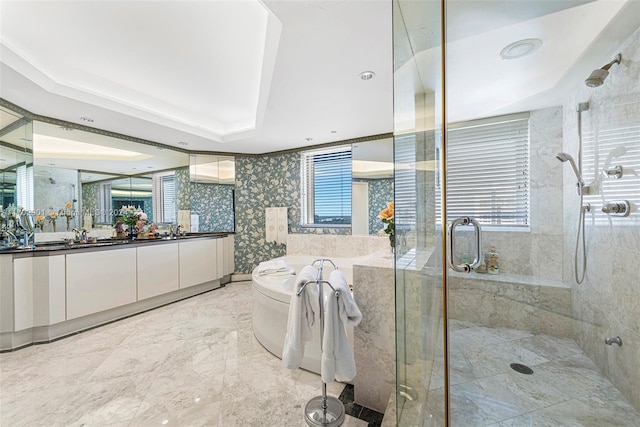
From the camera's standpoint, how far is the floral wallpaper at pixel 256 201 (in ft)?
14.5

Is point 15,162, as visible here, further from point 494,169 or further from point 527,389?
point 527,389

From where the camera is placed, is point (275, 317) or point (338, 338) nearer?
point (338, 338)

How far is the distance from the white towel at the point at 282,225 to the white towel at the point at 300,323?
279 centimetres

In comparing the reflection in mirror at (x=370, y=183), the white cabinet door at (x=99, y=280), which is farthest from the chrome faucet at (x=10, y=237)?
the reflection in mirror at (x=370, y=183)

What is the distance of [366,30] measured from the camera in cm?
154

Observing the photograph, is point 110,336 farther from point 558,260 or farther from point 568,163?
point 568,163

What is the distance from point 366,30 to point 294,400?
2.39 m

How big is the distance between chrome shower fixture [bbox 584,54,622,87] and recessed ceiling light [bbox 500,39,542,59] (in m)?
0.39

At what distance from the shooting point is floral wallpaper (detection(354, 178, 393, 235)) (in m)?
3.57

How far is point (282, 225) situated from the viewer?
4.30m

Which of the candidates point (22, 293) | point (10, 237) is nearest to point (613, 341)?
point (22, 293)

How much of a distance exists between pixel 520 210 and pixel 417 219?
115 centimetres

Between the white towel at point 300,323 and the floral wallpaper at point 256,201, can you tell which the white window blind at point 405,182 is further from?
the floral wallpaper at point 256,201

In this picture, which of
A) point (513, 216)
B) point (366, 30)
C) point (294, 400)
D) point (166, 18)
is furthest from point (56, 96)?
point (513, 216)
